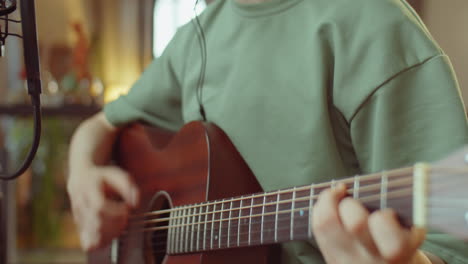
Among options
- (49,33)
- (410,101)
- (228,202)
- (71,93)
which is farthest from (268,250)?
(49,33)

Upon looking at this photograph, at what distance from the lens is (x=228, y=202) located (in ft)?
2.26

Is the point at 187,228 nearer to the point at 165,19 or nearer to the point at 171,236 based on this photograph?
the point at 171,236

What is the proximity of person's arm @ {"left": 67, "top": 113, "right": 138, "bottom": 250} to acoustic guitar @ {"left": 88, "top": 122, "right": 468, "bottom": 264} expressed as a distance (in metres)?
0.03

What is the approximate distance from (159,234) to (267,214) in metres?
0.35

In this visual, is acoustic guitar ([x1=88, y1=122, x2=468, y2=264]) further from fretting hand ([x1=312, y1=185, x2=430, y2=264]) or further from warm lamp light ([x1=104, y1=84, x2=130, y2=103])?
warm lamp light ([x1=104, y1=84, x2=130, y2=103])

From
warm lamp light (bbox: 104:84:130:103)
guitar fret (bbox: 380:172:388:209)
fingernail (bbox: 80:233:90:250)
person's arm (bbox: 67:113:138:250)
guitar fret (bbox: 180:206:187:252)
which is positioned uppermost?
guitar fret (bbox: 380:172:388:209)

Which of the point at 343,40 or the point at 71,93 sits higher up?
the point at 343,40

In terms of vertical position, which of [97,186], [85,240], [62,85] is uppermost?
[97,186]

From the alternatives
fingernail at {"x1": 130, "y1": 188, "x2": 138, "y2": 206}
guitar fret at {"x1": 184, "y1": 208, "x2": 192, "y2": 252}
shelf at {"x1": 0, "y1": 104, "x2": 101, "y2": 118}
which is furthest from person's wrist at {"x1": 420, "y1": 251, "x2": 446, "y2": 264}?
shelf at {"x1": 0, "y1": 104, "x2": 101, "y2": 118}

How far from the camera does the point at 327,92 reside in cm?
70

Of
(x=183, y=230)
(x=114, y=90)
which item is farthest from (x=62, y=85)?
(x=183, y=230)

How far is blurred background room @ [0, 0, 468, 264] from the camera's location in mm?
4125

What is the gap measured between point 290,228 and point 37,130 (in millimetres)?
315

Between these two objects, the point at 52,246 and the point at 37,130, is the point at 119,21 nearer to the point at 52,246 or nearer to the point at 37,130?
the point at 52,246
